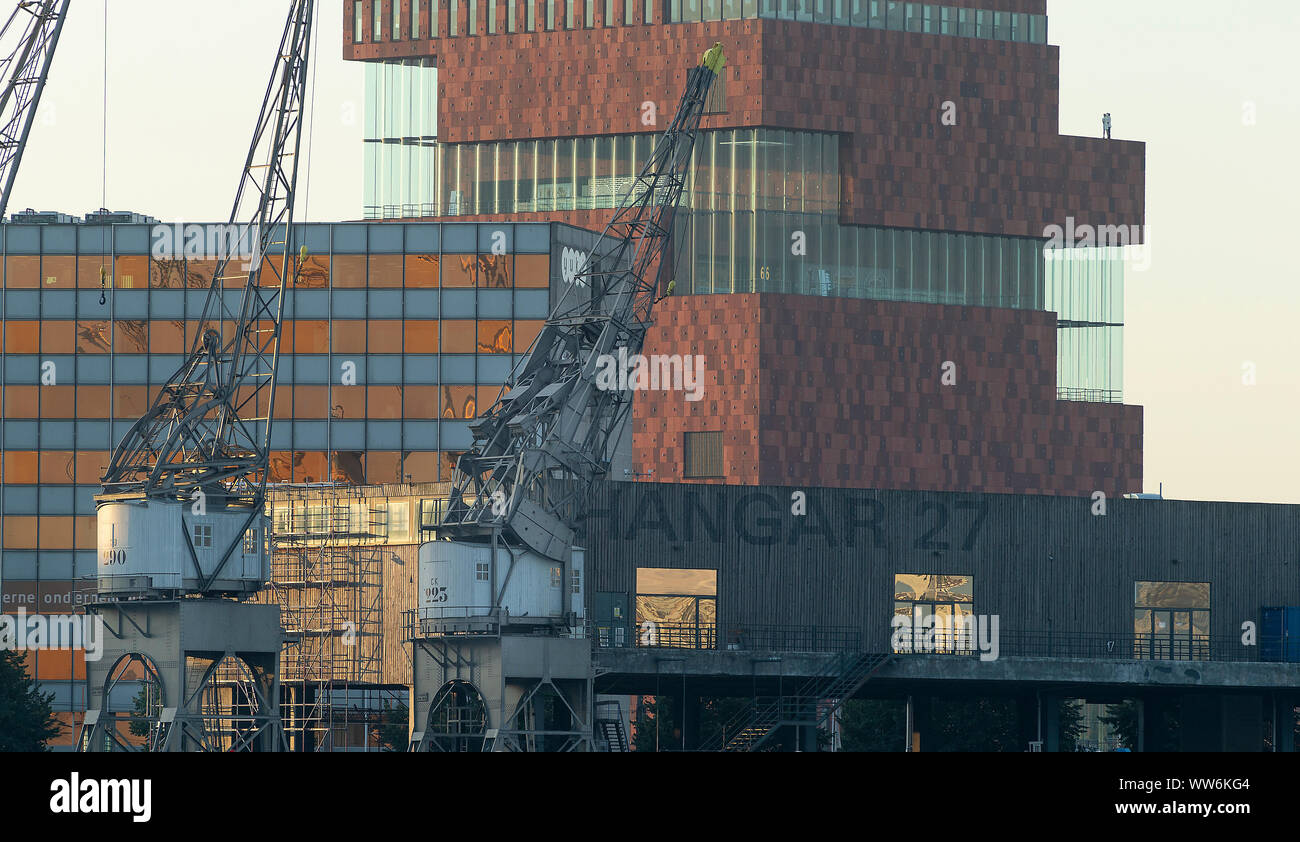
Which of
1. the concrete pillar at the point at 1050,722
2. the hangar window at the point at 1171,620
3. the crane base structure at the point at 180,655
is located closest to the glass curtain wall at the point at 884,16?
the hangar window at the point at 1171,620

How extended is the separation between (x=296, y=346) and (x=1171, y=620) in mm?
55937

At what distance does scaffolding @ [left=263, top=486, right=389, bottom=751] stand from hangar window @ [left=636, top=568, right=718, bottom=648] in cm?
1102

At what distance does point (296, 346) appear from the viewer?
130m

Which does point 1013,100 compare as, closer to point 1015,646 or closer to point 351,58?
point 351,58

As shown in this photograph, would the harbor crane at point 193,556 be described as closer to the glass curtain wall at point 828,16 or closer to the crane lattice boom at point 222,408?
the crane lattice boom at point 222,408

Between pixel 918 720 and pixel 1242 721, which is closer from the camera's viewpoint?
pixel 1242 721

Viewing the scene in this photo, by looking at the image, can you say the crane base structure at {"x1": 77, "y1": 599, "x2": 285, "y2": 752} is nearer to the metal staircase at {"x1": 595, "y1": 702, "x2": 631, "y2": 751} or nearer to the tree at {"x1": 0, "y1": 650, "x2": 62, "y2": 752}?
the tree at {"x1": 0, "y1": 650, "x2": 62, "y2": 752}

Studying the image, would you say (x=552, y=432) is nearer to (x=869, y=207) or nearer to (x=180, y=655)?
(x=180, y=655)

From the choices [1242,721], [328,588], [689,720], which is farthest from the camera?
[689,720]

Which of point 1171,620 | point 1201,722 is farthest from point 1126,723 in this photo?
point 1171,620

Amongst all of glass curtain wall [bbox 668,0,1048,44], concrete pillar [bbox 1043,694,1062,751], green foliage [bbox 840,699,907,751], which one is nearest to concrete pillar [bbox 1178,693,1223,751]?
concrete pillar [bbox 1043,694,1062,751]

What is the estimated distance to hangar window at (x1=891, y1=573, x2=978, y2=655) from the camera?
9462 centimetres
